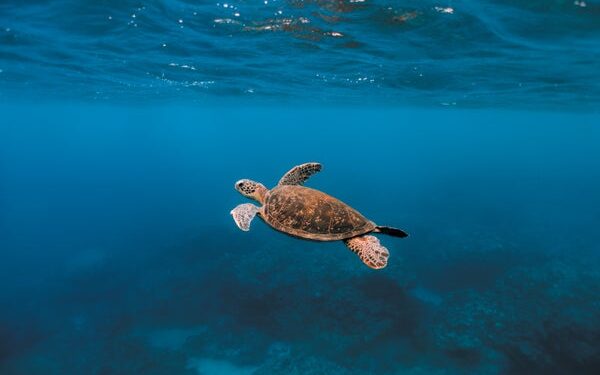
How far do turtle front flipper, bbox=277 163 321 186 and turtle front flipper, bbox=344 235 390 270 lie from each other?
184 centimetres

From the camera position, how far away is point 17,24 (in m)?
12.7

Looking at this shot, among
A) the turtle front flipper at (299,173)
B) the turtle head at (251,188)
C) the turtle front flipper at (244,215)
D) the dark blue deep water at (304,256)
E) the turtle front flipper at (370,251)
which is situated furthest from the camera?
the dark blue deep water at (304,256)

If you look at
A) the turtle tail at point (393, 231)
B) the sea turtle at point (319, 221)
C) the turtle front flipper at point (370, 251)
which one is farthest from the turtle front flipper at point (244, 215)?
the turtle tail at point (393, 231)

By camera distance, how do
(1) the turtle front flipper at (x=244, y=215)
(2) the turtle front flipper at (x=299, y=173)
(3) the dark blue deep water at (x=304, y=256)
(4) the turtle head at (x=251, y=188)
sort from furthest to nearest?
(3) the dark blue deep water at (x=304, y=256), (4) the turtle head at (x=251, y=188), (2) the turtle front flipper at (x=299, y=173), (1) the turtle front flipper at (x=244, y=215)

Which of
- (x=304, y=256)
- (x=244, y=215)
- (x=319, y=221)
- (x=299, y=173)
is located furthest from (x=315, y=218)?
(x=304, y=256)

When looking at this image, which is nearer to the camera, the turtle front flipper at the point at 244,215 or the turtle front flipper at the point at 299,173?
the turtle front flipper at the point at 244,215

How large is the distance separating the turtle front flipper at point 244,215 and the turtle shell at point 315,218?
1.42 ft

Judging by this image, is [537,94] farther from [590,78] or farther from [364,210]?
[364,210]

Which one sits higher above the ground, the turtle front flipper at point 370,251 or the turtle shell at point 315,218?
the turtle shell at point 315,218

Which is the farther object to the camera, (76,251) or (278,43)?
(76,251)

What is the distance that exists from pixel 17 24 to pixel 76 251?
49.1ft

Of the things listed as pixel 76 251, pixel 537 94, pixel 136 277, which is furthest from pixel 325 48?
pixel 537 94

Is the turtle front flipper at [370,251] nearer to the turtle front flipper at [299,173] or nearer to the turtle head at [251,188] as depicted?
the turtle front flipper at [299,173]

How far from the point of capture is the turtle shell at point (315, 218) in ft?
21.7
